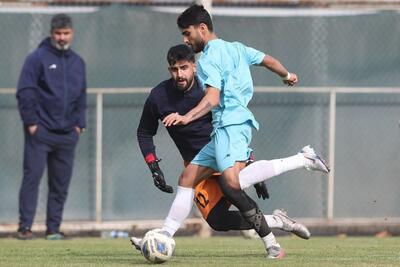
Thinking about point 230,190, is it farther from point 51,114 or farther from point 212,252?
point 51,114

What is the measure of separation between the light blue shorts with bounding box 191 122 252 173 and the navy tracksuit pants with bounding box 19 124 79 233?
169 inches

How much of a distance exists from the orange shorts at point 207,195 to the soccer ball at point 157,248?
74 cm

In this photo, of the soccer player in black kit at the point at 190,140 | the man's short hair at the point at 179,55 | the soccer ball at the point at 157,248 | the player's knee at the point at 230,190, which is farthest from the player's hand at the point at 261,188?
the man's short hair at the point at 179,55

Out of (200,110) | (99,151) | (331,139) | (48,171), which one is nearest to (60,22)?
(48,171)

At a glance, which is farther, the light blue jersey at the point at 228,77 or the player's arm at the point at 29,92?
the player's arm at the point at 29,92

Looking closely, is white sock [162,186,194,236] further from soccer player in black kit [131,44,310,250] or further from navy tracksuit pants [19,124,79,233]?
navy tracksuit pants [19,124,79,233]

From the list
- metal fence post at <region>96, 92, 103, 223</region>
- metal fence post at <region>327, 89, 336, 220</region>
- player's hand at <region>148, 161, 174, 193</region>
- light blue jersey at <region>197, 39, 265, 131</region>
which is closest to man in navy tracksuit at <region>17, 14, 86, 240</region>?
metal fence post at <region>96, 92, 103, 223</region>

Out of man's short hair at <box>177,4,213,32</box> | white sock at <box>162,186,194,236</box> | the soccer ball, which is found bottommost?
the soccer ball

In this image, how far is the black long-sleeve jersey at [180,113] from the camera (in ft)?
31.7

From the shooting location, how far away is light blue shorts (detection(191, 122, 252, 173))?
9.20 meters

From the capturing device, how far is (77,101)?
13531 mm

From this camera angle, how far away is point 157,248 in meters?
9.03

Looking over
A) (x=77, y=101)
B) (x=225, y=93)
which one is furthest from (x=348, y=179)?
(x=225, y=93)

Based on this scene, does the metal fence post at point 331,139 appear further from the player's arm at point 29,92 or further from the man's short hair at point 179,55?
the man's short hair at point 179,55
